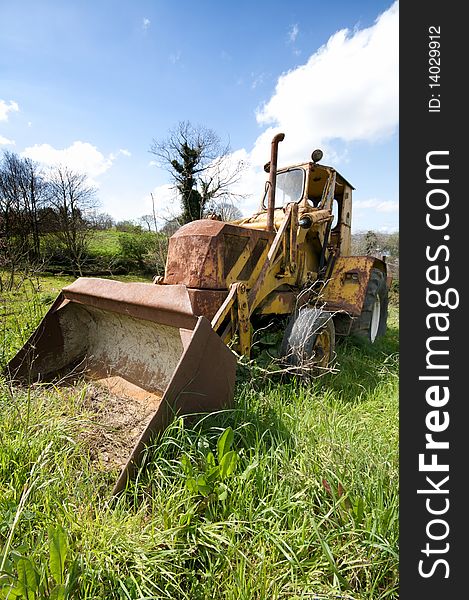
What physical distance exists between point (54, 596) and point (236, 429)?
1214 millimetres

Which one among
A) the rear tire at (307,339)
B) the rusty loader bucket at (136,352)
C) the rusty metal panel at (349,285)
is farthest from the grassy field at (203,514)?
the rusty metal panel at (349,285)

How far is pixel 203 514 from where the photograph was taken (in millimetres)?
1764

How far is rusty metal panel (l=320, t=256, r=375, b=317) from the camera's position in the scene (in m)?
4.76

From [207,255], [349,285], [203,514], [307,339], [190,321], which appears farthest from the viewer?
[349,285]

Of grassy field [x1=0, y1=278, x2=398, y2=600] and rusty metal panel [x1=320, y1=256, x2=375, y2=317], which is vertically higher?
rusty metal panel [x1=320, y1=256, x2=375, y2=317]

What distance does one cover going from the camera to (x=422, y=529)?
4.65 feet

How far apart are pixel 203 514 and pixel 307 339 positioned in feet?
6.40

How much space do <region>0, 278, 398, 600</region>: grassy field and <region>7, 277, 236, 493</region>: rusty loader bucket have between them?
0.54 feet

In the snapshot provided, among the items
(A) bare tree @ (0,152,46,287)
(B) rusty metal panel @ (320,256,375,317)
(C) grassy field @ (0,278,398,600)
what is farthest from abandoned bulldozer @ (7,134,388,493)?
(A) bare tree @ (0,152,46,287)

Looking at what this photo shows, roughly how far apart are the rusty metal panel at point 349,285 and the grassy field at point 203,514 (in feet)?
7.92

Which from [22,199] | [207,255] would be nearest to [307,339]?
[207,255]

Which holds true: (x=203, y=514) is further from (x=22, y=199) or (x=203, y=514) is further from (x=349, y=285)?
(x=22, y=199)

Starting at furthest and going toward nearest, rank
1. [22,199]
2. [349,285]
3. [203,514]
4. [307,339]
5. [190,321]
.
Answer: [22,199], [349,285], [307,339], [190,321], [203,514]

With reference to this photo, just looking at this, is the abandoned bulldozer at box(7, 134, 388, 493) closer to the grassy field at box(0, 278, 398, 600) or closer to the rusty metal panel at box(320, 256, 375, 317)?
the grassy field at box(0, 278, 398, 600)
